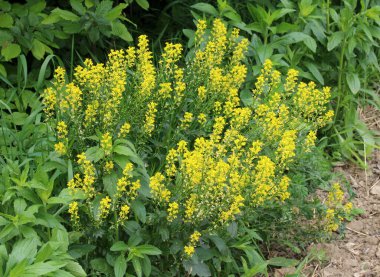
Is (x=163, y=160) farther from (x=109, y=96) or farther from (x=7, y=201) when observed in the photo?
(x=7, y=201)

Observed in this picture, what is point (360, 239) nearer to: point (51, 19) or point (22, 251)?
point (22, 251)

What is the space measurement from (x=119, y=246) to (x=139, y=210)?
0.69ft

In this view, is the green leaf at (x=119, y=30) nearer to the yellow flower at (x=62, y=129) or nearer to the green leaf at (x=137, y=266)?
the yellow flower at (x=62, y=129)

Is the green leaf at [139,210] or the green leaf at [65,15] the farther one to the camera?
the green leaf at [65,15]

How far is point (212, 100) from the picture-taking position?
4.12 meters

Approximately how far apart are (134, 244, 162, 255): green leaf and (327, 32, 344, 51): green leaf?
7.19ft

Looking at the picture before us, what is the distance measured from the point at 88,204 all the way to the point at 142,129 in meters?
0.57

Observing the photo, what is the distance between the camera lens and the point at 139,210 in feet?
11.4

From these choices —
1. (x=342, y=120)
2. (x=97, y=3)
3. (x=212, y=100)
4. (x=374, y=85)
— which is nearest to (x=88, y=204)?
(x=212, y=100)

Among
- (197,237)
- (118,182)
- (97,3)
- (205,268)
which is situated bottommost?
(205,268)

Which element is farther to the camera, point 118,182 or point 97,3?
point 97,3

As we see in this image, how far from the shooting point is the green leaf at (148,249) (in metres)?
3.37

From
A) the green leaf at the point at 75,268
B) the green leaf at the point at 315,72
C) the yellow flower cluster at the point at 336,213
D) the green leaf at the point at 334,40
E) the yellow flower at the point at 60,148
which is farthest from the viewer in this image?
the green leaf at the point at 315,72

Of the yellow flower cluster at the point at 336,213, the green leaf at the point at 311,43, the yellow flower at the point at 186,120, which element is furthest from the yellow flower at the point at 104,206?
the green leaf at the point at 311,43
